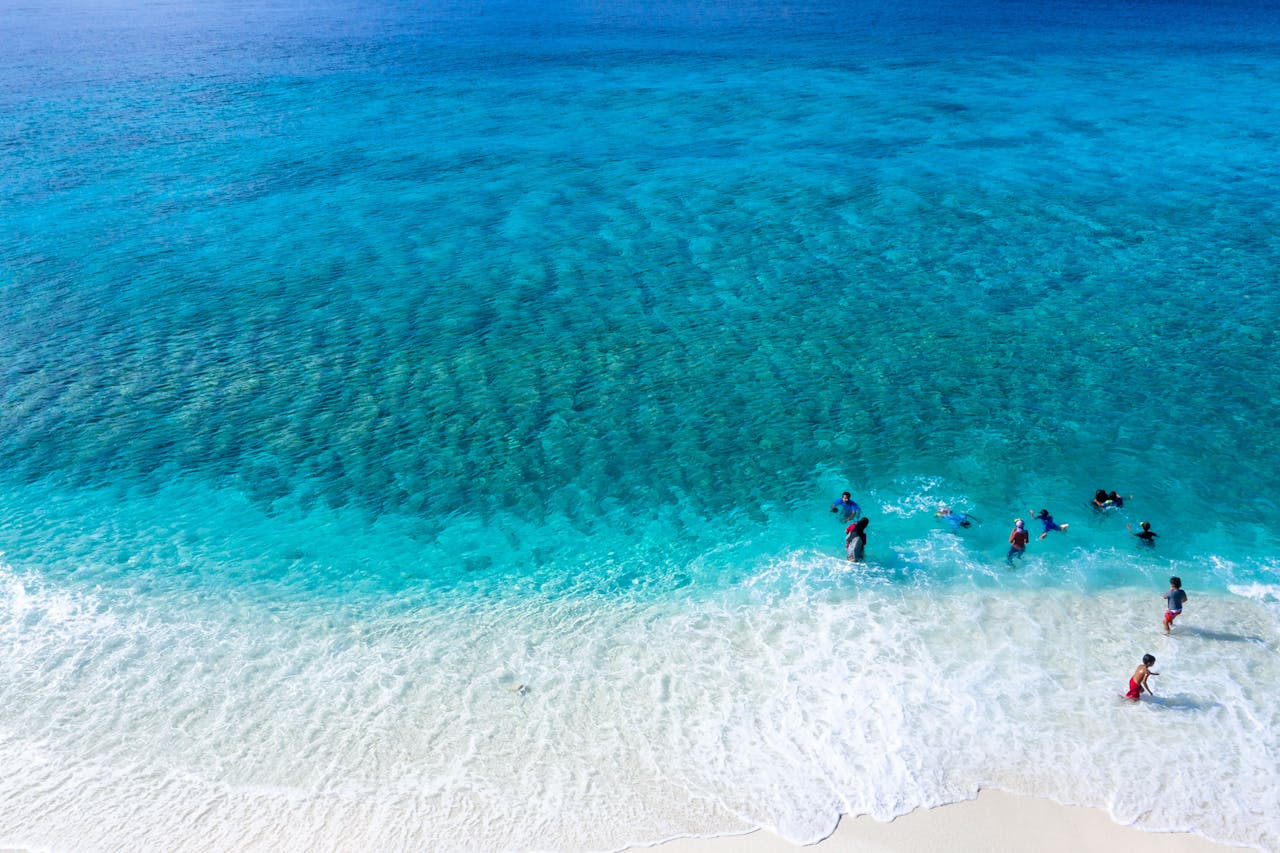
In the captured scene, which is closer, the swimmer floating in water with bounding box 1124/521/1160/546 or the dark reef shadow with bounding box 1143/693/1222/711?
the dark reef shadow with bounding box 1143/693/1222/711

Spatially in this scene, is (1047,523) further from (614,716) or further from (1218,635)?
(614,716)

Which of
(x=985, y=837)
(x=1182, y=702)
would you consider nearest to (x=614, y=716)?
(x=985, y=837)

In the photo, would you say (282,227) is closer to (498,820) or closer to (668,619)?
(668,619)

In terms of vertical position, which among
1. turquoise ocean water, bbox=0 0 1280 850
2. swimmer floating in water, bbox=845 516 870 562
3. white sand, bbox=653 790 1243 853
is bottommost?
turquoise ocean water, bbox=0 0 1280 850

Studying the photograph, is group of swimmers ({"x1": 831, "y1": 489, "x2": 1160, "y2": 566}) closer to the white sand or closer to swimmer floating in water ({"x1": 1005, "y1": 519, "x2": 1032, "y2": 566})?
swimmer floating in water ({"x1": 1005, "y1": 519, "x2": 1032, "y2": 566})

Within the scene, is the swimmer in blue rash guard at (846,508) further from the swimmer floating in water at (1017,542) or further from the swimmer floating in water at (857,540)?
the swimmer floating in water at (1017,542)

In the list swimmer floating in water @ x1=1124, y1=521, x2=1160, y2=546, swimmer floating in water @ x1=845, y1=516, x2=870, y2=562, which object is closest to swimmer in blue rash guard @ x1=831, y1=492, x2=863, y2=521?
swimmer floating in water @ x1=845, y1=516, x2=870, y2=562
